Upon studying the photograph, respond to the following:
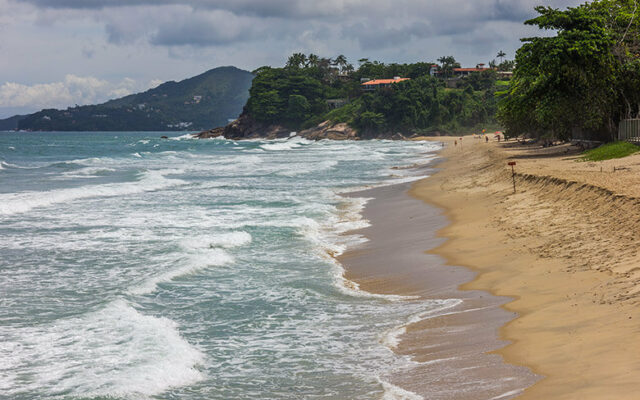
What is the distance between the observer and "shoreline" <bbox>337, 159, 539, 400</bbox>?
819cm

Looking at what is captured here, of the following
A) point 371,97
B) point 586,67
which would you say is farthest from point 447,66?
point 586,67

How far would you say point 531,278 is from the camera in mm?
12781

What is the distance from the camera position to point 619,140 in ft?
115

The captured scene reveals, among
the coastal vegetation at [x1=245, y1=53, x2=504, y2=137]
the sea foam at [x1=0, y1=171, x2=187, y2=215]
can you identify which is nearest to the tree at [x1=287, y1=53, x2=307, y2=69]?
the coastal vegetation at [x1=245, y1=53, x2=504, y2=137]

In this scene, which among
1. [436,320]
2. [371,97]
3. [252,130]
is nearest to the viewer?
[436,320]

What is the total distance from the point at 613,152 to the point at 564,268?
20.7 m

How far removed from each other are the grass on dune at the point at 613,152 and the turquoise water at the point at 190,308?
13.3 metres

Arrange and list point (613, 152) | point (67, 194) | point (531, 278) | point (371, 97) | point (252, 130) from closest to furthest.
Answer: point (531, 278) < point (613, 152) < point (67, 194) < point (371, 97) < point (252, 130)

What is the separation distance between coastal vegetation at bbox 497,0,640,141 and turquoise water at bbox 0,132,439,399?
16.3 metres

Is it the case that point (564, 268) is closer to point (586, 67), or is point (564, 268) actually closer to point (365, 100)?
point (586, 67)

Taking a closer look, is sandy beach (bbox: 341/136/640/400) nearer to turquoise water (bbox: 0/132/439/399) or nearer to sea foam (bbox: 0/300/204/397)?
turquoise water (bbox: 0/132/439/399)

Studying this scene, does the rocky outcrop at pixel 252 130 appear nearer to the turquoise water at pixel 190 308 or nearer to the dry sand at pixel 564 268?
the turquoise water at pixel 190 308

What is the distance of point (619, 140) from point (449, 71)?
143 meters

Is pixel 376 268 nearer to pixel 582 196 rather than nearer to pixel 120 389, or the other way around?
pixel 582 196
